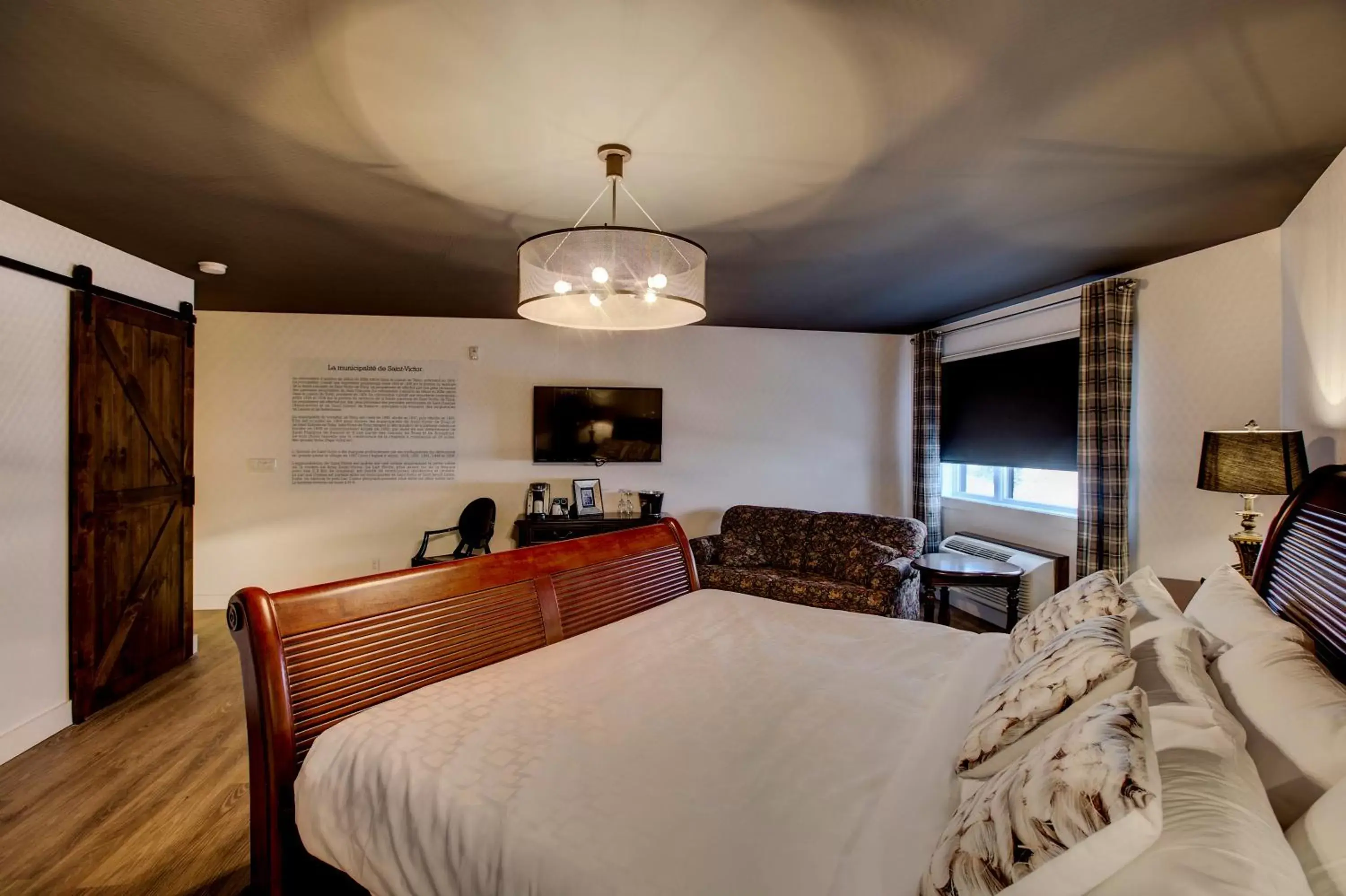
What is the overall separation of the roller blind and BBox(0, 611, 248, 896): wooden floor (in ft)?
16.4

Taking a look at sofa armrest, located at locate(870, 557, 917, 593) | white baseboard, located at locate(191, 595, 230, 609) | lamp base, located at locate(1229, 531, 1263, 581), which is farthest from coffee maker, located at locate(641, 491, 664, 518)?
lamp base, located at locate(1229, 531, 1263, 581)

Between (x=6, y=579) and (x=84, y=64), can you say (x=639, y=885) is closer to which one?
(x=84, y=64)

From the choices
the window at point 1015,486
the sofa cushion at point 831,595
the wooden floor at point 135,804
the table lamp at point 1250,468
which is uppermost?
the table lamp at point 1250,468

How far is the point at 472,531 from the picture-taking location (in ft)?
16.0

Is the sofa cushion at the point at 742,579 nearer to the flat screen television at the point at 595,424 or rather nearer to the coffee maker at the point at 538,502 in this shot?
the flat screen television at the point at 595,424

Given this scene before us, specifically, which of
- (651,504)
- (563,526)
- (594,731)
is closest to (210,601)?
(563,526)

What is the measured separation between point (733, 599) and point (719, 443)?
320 cm

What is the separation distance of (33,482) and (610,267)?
2.98 m

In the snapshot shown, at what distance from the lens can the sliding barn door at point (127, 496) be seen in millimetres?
3029

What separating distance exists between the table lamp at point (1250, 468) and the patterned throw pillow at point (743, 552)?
2851mm

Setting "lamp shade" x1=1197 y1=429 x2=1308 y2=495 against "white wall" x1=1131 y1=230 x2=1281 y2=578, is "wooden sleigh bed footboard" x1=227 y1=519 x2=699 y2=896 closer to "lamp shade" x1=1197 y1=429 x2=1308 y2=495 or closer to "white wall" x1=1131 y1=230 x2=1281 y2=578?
"lamp shade" x1=1197 y1=429 x2=1308 y2=495

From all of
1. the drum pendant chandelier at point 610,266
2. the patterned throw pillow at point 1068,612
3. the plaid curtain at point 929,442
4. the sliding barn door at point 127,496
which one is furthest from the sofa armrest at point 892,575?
the sliding barn door at point 127,496

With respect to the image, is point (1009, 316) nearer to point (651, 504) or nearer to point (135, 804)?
point (651, 504)

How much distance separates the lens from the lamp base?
2.58 m
